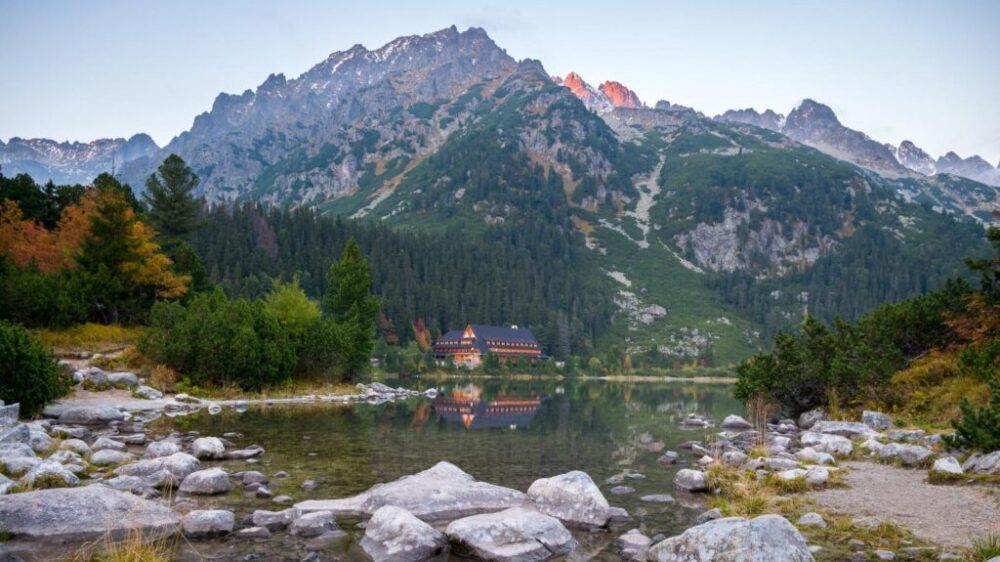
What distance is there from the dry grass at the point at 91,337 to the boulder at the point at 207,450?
28206 millimetres

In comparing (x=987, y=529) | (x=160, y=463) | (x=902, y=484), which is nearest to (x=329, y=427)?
(x=160, y=463)

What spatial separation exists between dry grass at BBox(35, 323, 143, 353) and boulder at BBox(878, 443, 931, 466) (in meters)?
47.4

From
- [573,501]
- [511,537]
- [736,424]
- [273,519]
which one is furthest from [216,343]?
[511,537]

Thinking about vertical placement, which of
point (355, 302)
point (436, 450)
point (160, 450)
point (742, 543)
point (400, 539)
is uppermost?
point (355, 302)

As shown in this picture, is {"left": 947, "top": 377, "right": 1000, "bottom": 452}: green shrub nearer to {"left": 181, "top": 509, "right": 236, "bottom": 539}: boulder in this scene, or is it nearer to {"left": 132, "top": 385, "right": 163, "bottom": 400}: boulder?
{"left": 181, "top": 509, "right": 236, "bottom": 539}: boulder

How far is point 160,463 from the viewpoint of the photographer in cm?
1909

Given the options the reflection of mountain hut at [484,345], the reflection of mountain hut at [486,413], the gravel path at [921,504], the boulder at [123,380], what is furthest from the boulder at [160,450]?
the reflection of mountain hut at [484,345]

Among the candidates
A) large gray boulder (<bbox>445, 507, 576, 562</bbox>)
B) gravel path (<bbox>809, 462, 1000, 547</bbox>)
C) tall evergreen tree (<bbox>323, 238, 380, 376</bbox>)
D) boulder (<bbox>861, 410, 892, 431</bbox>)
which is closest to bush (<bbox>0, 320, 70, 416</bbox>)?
large gray boulder (<bbox>445, 507, 576, 562</bbox>)

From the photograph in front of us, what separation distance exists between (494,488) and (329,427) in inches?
738

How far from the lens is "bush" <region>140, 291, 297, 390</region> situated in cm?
4509

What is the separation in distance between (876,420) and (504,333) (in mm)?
143025

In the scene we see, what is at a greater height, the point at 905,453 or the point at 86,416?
the point at 905,453

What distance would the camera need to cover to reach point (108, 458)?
2006 centimetres

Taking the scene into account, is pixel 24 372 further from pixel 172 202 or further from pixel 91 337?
pixel 172 202
